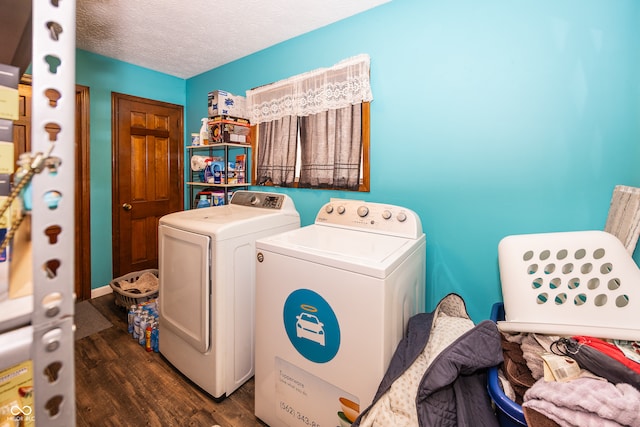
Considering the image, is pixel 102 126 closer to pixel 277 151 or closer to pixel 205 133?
pixel 205 133

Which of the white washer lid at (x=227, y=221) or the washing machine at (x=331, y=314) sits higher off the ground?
the white washer lid at (x=227, y=221)

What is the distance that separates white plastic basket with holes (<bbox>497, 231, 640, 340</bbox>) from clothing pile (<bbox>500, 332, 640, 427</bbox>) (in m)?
0.05

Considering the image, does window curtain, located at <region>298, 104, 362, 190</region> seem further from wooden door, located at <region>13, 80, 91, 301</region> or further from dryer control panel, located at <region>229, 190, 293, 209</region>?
wooden door, located at <region>13, 80, 91, 301</region>

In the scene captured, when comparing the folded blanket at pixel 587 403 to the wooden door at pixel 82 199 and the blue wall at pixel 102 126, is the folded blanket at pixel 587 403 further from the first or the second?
the blue wall at pixel 102 126

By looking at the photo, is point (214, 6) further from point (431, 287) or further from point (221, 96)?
point (431, 287)

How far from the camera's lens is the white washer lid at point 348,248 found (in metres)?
1.28

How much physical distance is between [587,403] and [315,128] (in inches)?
81.6

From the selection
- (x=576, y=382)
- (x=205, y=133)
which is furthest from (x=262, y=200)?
(x=576, y=382)

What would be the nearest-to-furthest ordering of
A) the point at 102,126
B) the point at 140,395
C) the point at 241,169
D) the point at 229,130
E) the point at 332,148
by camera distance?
the point at 140,395
the point at 332,148
the point at 229,130
the point at 241,169
the point at 102,126

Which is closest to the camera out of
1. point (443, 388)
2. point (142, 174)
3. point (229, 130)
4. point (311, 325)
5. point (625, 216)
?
point (443, 388)

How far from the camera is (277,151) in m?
2.61

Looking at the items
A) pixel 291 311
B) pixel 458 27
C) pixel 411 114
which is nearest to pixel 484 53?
pixel 458 27

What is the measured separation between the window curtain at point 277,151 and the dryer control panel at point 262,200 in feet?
0.71

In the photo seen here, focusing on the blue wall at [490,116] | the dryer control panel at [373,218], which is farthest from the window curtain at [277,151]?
the dryer control panel at [373,218]
